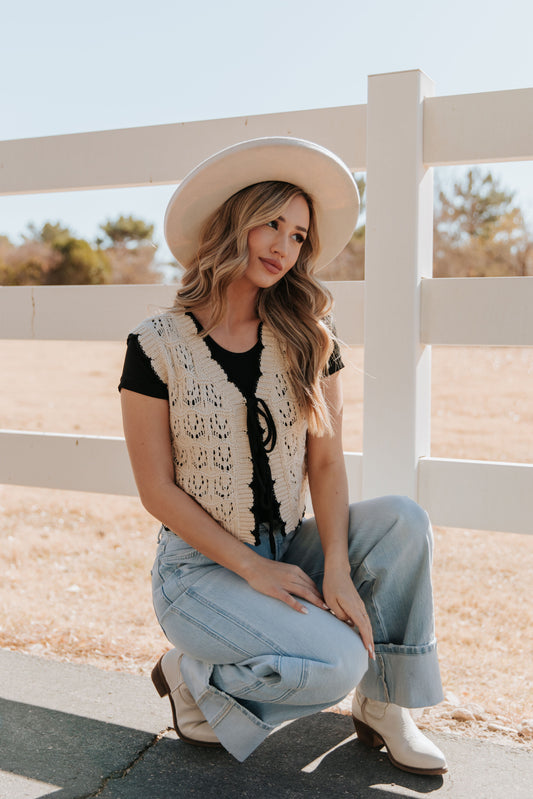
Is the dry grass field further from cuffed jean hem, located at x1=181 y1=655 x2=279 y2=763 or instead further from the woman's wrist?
cuffed jean hem, located at x1=181 y1=655 x2=279 y2=763

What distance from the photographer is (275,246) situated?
66.8 inches

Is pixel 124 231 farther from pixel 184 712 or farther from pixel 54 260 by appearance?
pixel 184 712

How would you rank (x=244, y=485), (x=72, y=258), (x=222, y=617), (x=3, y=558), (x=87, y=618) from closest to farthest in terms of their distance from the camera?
(x=222, y=617) < (x=244, y=485) < (x=87, y=618) < (x=3, y=558) < (x=72, y=258)

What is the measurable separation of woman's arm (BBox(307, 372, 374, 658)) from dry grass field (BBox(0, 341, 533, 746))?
0.16 meters

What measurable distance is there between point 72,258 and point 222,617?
90.2ft

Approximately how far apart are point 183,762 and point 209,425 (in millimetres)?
740

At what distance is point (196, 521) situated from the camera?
63.7 inches

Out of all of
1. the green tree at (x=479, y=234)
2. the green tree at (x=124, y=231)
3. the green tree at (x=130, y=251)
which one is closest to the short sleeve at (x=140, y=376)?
the green tree at (x=479, y=234)

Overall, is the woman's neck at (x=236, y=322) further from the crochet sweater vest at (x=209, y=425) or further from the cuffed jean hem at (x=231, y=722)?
the cuffed jean hem at (x=231, y=722)

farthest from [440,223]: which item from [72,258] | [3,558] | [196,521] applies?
[196,521]

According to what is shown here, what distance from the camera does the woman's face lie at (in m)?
1.70

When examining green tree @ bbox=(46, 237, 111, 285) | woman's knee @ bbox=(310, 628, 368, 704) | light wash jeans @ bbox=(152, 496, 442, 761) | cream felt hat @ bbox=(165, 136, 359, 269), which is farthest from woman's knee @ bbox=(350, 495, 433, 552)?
green tree @ bbox=(46, 237, 111, 285)

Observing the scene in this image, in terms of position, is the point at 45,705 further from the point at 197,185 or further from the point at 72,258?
the point at 72,258

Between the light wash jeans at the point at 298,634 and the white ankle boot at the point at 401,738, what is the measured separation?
0.14ft
